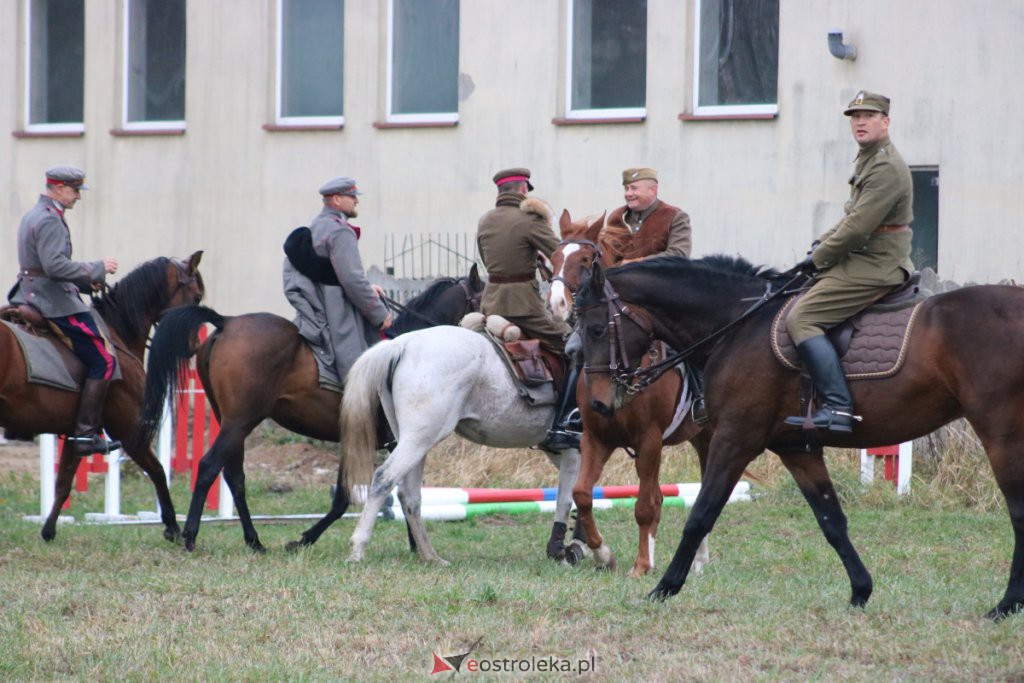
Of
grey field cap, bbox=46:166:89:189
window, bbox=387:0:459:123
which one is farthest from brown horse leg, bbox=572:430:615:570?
window, bbox=387:0:459:123

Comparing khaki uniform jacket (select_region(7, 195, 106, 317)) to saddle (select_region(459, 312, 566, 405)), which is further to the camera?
khaki uniform jacket (select_region(7, 195, 106, 317))

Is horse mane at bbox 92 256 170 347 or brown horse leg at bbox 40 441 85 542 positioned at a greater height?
horse mane at bbox 92 256 170 347

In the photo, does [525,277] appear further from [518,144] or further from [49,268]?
[518,144]

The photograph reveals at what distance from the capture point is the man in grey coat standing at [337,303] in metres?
10.9

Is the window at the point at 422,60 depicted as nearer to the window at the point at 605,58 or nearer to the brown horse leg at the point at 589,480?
the window at the point at 605,58

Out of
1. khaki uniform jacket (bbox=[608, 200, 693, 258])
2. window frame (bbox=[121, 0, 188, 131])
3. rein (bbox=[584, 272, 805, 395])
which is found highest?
window frame (bbox=[121, 0, 188, 131])

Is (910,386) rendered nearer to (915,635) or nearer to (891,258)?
(891,258)

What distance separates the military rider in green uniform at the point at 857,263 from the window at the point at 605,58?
11.5 meters

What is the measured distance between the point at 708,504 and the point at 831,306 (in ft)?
4.15

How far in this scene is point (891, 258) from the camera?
8.02m

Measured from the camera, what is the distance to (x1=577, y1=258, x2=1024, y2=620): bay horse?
7.66 m

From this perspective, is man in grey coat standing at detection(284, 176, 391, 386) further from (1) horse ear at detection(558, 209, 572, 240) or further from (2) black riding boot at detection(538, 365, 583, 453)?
(1) horse ear at detection(558, 209, 572, 240)

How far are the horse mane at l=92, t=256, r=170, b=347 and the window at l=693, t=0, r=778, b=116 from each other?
30.0ft

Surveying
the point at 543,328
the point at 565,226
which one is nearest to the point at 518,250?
the point at 543,328
